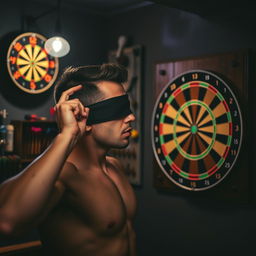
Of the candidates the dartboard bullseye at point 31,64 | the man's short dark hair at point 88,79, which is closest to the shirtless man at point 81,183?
the man's short dark hair at point 88,79

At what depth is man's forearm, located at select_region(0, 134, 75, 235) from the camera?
1.54 metres

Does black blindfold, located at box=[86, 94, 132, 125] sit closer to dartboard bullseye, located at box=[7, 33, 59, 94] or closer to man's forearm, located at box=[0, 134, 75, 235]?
man's forearm, located at box=[0, 134, 75, 235]

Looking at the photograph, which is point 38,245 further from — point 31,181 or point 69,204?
point 31,181

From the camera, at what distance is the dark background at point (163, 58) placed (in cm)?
384

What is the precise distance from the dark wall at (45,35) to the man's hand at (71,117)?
269 centimetres

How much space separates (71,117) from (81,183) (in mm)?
335

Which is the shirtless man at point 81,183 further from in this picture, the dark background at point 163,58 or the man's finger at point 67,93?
the dark background at point 163,58

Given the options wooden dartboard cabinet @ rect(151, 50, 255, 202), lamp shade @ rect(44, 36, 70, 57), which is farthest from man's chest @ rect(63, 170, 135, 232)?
lamp shade @ rect(44, 36, 70, 57)

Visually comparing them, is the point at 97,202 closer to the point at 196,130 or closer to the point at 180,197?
the point at 196,130

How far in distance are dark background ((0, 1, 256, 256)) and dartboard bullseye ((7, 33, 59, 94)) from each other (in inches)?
5.5

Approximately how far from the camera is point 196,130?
13.2ft

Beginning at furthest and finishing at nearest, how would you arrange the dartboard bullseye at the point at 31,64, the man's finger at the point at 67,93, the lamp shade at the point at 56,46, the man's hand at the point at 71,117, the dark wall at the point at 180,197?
the dartboard bullseye at the point at 31,64 < the lamp shade at the point at 56,46 < the dark wall at the point at 180,197 < the man's finger at the point at 67,93 < the man's hand at the point at 71,117

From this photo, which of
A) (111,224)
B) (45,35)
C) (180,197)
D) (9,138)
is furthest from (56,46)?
(111,224)

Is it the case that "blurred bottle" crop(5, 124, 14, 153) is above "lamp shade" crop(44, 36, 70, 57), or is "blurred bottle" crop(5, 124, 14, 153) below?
below
